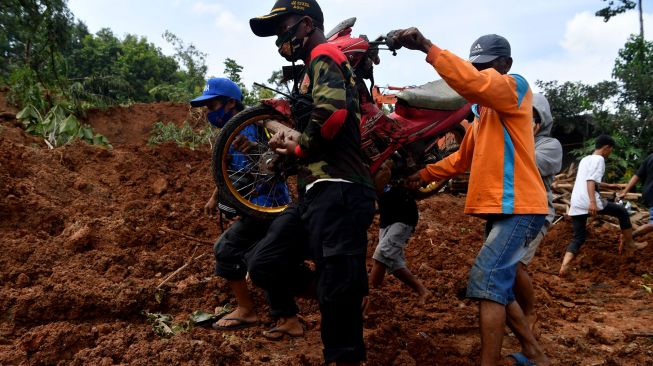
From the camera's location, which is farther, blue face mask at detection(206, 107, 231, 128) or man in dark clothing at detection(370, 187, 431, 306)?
man in dark clothing at detection(370, 187, 431, 306)

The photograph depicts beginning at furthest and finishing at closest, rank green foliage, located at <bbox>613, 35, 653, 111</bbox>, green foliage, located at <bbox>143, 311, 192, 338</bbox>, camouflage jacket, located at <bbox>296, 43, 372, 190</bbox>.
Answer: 1. green foliage, located at <bbox>613, 35, 653, 111</bbox>
2. green foliage, located at <bbox>143, 311, 192, 338</bbox>
3. camouflage jacket, located at <bbox>296, 43, 372, 190</bbox>

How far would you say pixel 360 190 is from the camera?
9.14ft

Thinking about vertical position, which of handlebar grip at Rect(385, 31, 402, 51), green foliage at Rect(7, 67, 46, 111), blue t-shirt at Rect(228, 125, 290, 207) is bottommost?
blue t-shirt at Rect(228, 125, 290, 207)

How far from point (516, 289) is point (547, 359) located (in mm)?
617

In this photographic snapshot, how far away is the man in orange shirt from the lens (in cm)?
273

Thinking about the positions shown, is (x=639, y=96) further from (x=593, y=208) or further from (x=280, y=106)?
(x=280, y=106)

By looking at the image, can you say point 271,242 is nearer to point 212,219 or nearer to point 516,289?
point 516,289

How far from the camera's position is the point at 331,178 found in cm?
275

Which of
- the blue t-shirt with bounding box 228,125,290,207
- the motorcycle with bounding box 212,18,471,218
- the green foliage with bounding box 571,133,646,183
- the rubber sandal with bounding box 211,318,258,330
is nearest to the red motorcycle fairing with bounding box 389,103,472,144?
the motorcycle with bounding box 212,18,471,218

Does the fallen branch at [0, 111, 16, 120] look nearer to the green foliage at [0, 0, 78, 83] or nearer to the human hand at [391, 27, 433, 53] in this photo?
the green foliage at [0, 0, 78, 83]

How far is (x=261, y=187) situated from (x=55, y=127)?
7433mm

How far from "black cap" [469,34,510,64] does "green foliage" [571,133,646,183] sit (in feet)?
37.0

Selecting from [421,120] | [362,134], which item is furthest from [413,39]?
[421,120]

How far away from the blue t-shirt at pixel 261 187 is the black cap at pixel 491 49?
1.56 m
